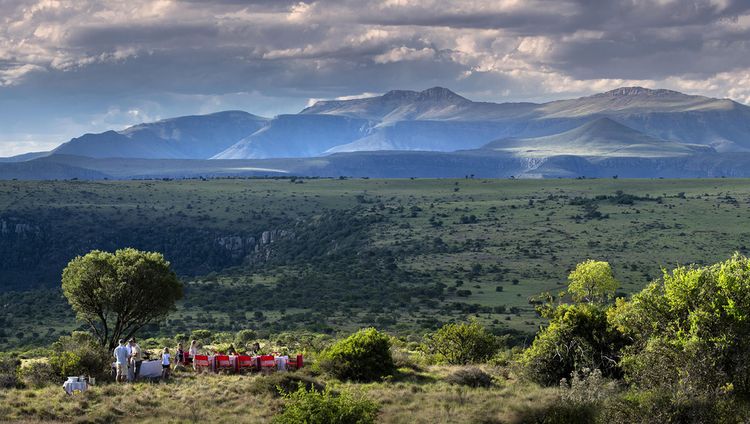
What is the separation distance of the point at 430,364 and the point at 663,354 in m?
14.0

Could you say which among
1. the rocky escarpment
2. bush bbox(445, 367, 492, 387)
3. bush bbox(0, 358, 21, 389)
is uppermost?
bush bbox(0, 358, 21, 389)

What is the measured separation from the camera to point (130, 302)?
45000mm

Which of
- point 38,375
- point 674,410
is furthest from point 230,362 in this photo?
point 674,410

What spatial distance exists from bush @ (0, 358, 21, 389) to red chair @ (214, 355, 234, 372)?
776 centimetres

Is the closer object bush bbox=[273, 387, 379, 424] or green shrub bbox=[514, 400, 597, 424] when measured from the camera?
bush bbox=[273, 387, 379, 424]

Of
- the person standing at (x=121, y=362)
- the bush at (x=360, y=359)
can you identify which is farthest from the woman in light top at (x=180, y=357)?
the bush at (x=360, y=359)

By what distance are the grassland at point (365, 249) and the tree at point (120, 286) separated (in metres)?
33.3

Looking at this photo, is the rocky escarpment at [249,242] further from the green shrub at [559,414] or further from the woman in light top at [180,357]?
the green shrub at [559,414]

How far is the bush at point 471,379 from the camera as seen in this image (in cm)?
3756

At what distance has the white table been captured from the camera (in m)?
34.0

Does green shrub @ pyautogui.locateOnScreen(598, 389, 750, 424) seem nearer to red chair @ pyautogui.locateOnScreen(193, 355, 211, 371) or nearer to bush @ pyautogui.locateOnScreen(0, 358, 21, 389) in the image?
red chair @ pyautogui.locateOnScreen(193, 355, 211, 371)

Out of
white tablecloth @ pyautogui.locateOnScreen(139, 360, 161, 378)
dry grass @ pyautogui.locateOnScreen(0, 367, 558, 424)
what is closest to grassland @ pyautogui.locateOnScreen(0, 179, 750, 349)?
white tablecloth @ pyautogui.locateOnScreen(139, 360, 161, 378)

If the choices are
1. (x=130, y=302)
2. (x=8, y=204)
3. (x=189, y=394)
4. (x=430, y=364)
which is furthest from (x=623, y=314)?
(x=8, y=204)

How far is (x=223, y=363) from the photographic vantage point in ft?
129
